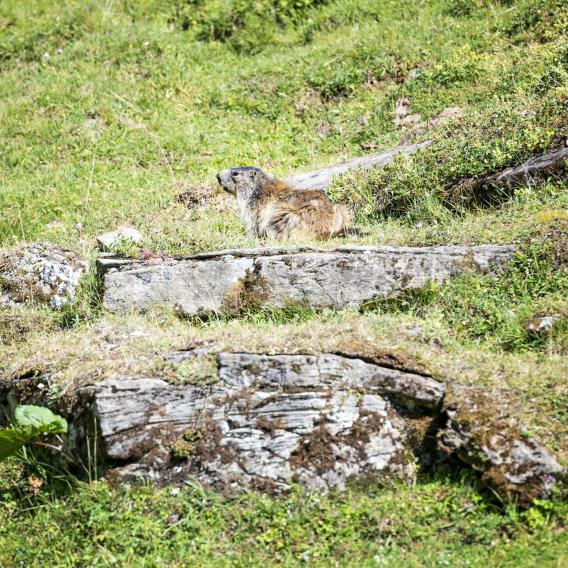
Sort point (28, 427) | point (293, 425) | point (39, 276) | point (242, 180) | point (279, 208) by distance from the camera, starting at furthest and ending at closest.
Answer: point (242, 180)
point (279, 208)
point (39, 276)
point (28, 427)
point (293, 425)

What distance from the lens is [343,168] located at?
11203 millimetres

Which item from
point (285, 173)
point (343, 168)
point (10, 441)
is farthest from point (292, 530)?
point (285, 173)

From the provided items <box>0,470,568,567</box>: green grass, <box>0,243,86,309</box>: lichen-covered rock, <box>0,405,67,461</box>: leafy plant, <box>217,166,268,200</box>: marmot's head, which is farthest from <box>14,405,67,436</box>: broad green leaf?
<box>217,166,268,200</box>: marmot's head

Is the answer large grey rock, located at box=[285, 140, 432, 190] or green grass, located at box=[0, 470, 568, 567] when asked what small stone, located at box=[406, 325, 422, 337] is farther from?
large grey rock, located at box=[285, 140, 432, 190]

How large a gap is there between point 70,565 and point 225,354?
6.24 feet

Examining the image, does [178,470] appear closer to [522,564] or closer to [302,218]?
[522,564]

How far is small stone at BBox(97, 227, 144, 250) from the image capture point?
902 centimetres

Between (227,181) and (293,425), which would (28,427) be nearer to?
(293,425)

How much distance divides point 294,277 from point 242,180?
9.59ft

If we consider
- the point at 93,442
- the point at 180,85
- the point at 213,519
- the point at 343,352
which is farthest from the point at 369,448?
the point at 180,85

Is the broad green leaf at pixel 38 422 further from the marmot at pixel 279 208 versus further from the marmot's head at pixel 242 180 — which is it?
the marmot's head at pixel 242 180

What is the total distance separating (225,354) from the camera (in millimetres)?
6418

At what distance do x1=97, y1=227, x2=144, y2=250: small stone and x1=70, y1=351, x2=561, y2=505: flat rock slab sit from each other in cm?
293

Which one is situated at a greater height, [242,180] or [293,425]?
[242,180]
